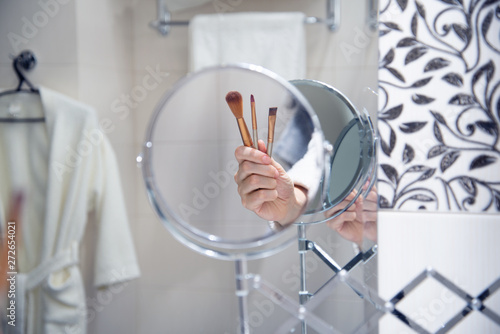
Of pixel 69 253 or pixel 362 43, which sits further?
pixel 69 253

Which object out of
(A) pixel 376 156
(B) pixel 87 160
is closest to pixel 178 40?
(B) pixel 87 160

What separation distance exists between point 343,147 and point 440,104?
5.3 inches

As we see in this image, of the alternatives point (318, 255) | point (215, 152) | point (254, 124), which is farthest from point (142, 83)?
point (318, 255)

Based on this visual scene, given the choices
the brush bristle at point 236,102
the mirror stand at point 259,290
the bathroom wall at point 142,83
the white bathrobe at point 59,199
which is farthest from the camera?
the white bathrobe at point 59,199

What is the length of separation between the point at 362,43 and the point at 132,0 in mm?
420

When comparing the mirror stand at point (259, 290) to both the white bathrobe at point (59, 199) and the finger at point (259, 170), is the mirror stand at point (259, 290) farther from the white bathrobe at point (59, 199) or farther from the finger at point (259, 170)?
the white bathrobe at point (59, 199)

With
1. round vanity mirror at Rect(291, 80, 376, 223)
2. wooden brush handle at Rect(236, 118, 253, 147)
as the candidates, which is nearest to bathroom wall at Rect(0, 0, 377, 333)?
round vanity mirror at Rect(291, 80, 376, 223)

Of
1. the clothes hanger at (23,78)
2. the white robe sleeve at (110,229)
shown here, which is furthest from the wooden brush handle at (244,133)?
the clothes hanger at (23,78)

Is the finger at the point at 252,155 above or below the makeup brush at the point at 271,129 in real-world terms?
below

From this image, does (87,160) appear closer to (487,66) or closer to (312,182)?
(312,182)

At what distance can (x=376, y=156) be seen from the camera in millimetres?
519

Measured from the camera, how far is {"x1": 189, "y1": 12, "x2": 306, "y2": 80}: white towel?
0.72m

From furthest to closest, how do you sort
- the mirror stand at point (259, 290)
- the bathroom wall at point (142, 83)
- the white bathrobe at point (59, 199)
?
the white bathrobe at point (59, 199) < the bathroom wall at point (142, 83) < the mirror stand at point (259, 290)

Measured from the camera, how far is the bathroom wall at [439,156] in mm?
494
